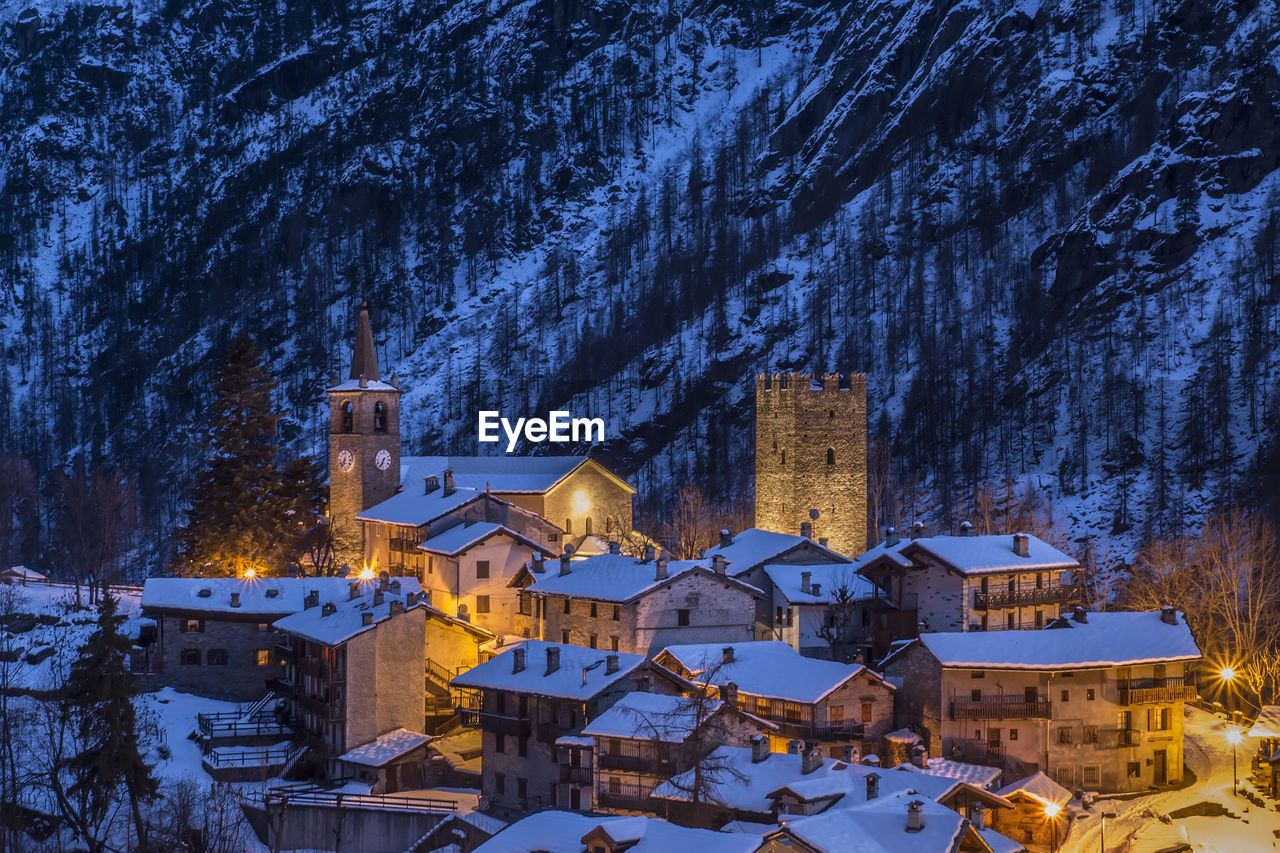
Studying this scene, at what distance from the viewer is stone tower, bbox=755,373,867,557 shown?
7938cm

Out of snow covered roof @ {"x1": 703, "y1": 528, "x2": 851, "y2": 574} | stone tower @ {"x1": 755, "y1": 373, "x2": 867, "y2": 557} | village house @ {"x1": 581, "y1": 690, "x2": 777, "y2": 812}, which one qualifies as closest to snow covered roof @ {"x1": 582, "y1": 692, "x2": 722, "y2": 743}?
village house @ {"x1": 581, "y1": 690, "x2": 777, "y2": 812}

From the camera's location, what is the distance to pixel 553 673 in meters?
56.1

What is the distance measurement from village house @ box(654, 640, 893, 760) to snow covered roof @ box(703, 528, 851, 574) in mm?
10351

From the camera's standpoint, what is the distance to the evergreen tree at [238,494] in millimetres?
78438

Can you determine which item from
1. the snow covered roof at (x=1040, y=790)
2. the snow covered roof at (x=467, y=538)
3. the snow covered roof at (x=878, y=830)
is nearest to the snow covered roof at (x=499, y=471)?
the snow covered roof at (x=467, y=538)

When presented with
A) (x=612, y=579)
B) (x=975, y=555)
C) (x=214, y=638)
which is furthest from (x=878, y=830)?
(x=214, y=638)

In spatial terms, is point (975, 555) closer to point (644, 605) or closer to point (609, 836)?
point (644, 605)

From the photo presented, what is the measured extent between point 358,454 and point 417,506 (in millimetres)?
6132

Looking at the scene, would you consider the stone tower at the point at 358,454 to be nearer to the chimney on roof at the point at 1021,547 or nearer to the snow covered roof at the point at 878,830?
the chimney on roof at the point at 1021,547

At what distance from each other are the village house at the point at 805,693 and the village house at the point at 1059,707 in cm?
213

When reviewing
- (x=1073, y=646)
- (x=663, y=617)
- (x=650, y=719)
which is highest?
(x=663, y=617)

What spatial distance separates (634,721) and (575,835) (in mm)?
6690

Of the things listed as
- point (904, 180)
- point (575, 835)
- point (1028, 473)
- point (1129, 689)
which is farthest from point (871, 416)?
point (575, 835)

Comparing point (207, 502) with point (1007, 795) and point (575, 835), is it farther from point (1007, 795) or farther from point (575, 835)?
point (1007, 795)
